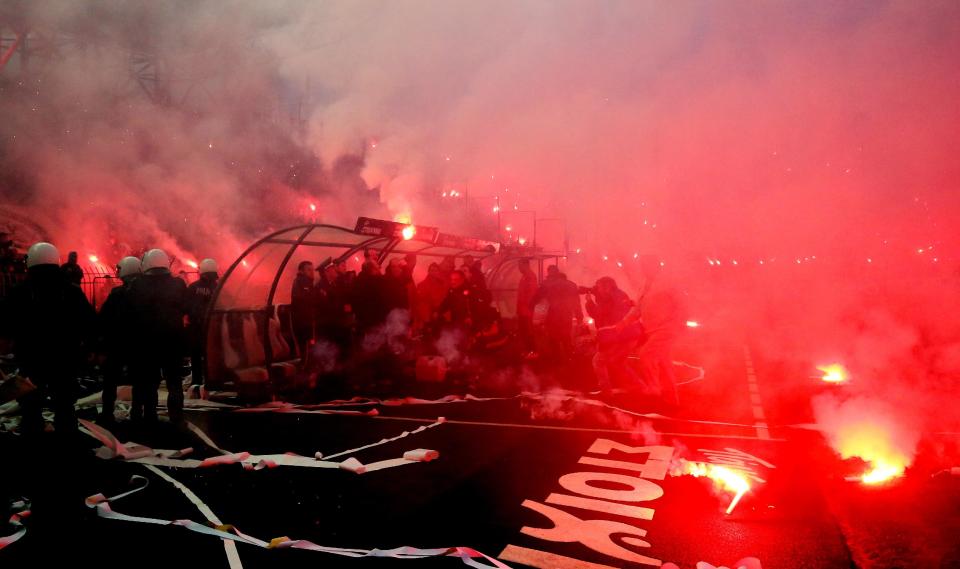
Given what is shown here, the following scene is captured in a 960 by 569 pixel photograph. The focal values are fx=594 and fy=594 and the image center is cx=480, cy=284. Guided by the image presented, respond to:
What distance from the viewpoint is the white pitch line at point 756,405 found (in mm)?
6312

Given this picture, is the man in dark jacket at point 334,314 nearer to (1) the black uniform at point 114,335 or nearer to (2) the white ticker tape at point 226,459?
(1) the black uniform at point 114,335

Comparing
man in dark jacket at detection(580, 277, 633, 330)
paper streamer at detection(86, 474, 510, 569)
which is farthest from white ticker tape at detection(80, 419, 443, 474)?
man in dark jacket at detection(580, 277, 633, 330)

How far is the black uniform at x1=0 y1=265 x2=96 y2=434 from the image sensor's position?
5434 millimetres

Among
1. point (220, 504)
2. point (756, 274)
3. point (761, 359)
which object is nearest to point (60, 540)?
point (220, 504)

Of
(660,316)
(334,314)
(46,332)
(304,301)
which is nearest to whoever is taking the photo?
(46,332)

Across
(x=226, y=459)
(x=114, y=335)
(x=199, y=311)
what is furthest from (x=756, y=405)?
(x=199, y=311)

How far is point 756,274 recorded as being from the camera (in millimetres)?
19359

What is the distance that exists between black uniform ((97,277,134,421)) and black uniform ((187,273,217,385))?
181cm

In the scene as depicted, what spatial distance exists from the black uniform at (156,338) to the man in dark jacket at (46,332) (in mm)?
742

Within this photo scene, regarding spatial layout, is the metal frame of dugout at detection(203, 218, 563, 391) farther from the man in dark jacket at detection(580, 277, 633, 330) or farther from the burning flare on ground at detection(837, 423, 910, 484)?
the burning flare on ground at detection(837, 423, 910, 484)

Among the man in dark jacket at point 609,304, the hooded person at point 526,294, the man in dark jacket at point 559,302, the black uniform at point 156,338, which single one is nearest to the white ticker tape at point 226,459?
the black uniform at point 156,338

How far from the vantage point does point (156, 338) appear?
256 inches

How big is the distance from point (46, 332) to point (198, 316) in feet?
11.5

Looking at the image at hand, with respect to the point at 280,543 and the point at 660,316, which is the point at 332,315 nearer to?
the point at 660,316
